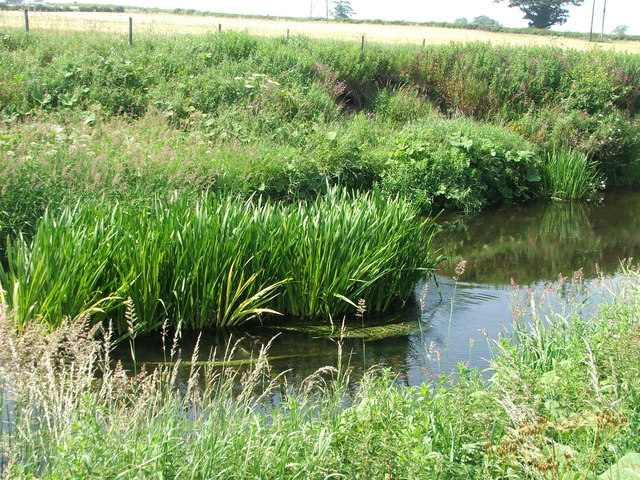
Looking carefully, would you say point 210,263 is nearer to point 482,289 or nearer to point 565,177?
point 482,289

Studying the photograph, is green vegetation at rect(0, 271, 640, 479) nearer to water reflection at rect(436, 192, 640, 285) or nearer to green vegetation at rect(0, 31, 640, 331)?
green vegetation at rect(0, 31, 640, 331)

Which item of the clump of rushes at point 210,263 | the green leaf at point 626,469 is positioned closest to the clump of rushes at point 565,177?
the clump of rushes at point 210,263

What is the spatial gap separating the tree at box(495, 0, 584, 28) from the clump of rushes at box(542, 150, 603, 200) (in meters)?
72.1

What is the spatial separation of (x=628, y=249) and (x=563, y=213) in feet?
10.4

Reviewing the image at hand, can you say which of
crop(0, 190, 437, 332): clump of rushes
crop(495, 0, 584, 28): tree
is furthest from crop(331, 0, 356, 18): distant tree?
crop(0, 190, 437, 332): clump of rushes

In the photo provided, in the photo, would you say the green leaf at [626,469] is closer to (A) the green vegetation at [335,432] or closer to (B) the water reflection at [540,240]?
(A) the green vegetation at [335,432]

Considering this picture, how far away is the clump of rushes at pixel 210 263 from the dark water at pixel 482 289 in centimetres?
38

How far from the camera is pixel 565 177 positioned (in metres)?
17.0

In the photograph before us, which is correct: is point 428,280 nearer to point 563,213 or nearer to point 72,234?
point 72,234

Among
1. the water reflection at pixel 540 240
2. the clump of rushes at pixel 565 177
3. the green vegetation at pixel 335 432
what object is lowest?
the water reflection at pixel 540 240

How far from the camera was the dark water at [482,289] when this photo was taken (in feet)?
22.5

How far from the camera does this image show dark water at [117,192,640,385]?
6.87 m

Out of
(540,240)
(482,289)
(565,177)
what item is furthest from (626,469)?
(565,177)

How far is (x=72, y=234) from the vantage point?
6.62 m
